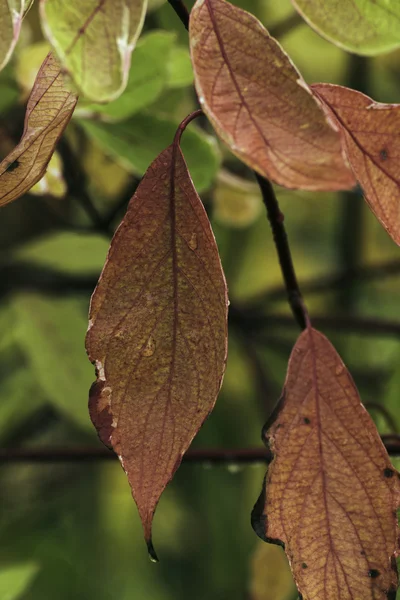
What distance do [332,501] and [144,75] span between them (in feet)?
1.21

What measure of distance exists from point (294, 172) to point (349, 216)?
1.03 metres

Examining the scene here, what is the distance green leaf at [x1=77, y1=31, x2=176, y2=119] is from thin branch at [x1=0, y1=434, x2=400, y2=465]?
263 millimetres

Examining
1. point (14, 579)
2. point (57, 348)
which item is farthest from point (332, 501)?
point (57, 348)

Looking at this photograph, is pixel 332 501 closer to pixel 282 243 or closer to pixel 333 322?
pixel 282 243

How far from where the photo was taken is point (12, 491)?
1.08 metres

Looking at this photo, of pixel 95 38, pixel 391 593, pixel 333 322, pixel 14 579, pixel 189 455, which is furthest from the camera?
pixel 333 322

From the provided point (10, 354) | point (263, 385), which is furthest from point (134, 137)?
point (10, 354)

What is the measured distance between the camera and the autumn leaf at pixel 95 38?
0.24 m

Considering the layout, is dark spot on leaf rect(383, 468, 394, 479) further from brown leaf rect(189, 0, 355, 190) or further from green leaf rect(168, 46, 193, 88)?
green leaf rect(168, 46, 193, 88)

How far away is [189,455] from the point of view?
0.50 m

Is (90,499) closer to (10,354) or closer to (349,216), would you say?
(10,354)

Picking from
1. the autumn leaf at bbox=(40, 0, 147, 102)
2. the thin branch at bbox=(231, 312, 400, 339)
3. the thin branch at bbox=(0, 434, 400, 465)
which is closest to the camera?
the autumn leaf at bbox=(40, 0, 147, 102)

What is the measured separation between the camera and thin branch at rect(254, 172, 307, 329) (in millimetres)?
346

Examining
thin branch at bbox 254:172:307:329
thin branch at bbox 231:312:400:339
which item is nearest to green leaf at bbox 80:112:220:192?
thin branch at bbox 254:172:307:329
